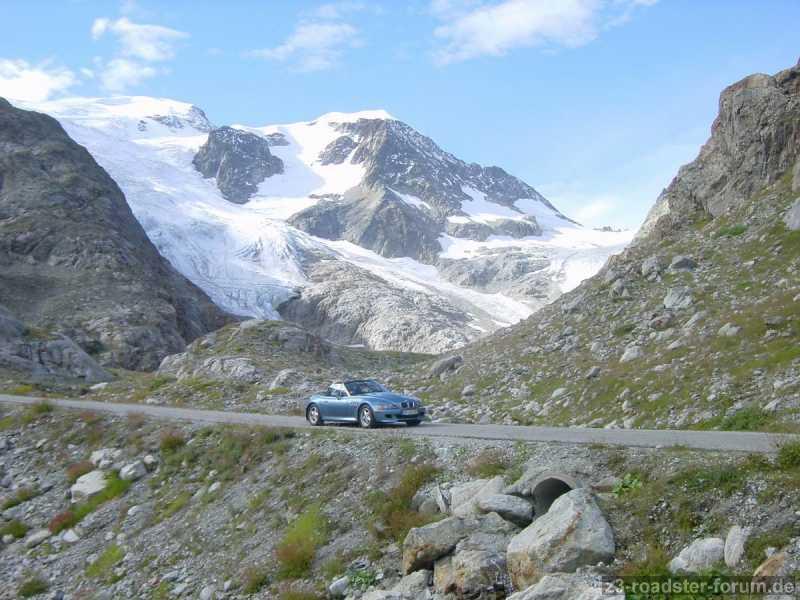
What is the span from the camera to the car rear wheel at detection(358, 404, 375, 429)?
20328 mm

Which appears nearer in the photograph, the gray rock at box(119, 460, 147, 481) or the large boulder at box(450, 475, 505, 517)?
the large boulder at box(450, 475, 505, 517)

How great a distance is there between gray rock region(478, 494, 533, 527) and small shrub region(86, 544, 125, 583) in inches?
370

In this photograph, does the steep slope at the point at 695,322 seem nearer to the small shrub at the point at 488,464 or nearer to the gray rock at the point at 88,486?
the small shrub at the point at 488,464

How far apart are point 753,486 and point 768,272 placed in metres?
18.0

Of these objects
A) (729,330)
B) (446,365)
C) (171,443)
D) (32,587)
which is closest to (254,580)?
(32,587)

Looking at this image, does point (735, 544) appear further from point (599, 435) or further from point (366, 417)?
point (366, 417)

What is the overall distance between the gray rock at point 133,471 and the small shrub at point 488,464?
37.3 feet

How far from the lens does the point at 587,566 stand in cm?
925

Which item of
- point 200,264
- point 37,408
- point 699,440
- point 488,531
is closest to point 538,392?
point 699,440

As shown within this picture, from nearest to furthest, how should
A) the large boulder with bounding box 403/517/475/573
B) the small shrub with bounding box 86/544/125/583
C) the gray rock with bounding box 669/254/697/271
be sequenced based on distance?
the large boulder with bounding box 403/517/475/573
the small shrub with bounding box 86/544/125/583
the gray rock with bounding box 669/254/697/271

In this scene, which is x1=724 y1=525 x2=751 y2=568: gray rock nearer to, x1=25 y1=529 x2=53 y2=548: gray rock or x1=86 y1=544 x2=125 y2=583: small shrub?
x1=86 y1=544 x2=125 y2=583: small shrub

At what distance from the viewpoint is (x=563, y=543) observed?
31.1 feet

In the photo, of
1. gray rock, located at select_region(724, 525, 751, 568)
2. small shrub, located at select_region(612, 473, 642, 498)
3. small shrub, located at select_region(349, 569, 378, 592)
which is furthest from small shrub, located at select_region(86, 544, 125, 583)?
gray rock, located at select_region(724, 525, 751, 568)

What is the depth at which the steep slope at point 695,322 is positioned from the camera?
19.3m
